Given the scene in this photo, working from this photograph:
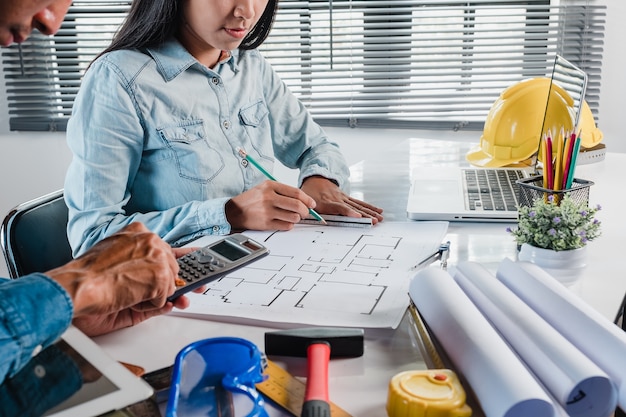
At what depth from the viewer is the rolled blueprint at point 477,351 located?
642 mm

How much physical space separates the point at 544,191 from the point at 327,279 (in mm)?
419

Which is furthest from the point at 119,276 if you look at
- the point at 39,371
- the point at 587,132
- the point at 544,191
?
the point at 587,132

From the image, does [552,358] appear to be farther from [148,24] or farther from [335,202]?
[148,24]

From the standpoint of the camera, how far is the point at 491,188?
1544mm

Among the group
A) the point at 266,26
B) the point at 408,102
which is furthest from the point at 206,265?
the point at 408,102

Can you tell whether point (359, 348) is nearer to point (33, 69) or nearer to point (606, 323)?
point (606, 323)

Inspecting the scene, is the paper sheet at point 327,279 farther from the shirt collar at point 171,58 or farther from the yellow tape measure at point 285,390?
the shirt collar at point 171,58

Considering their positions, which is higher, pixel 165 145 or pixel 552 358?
pixel 165 145

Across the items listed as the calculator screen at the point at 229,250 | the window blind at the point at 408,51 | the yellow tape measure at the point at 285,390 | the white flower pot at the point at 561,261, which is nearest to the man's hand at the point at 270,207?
the calculator screen at the point at 229,250

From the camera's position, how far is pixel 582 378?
666 millimetres

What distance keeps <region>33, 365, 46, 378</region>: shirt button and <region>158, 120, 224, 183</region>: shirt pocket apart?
0.79 metres

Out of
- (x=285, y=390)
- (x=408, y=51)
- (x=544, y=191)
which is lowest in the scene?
(x=285, y=390)

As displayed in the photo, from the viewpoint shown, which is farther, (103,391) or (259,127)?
(259,127)

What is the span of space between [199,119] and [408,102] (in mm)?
1331
